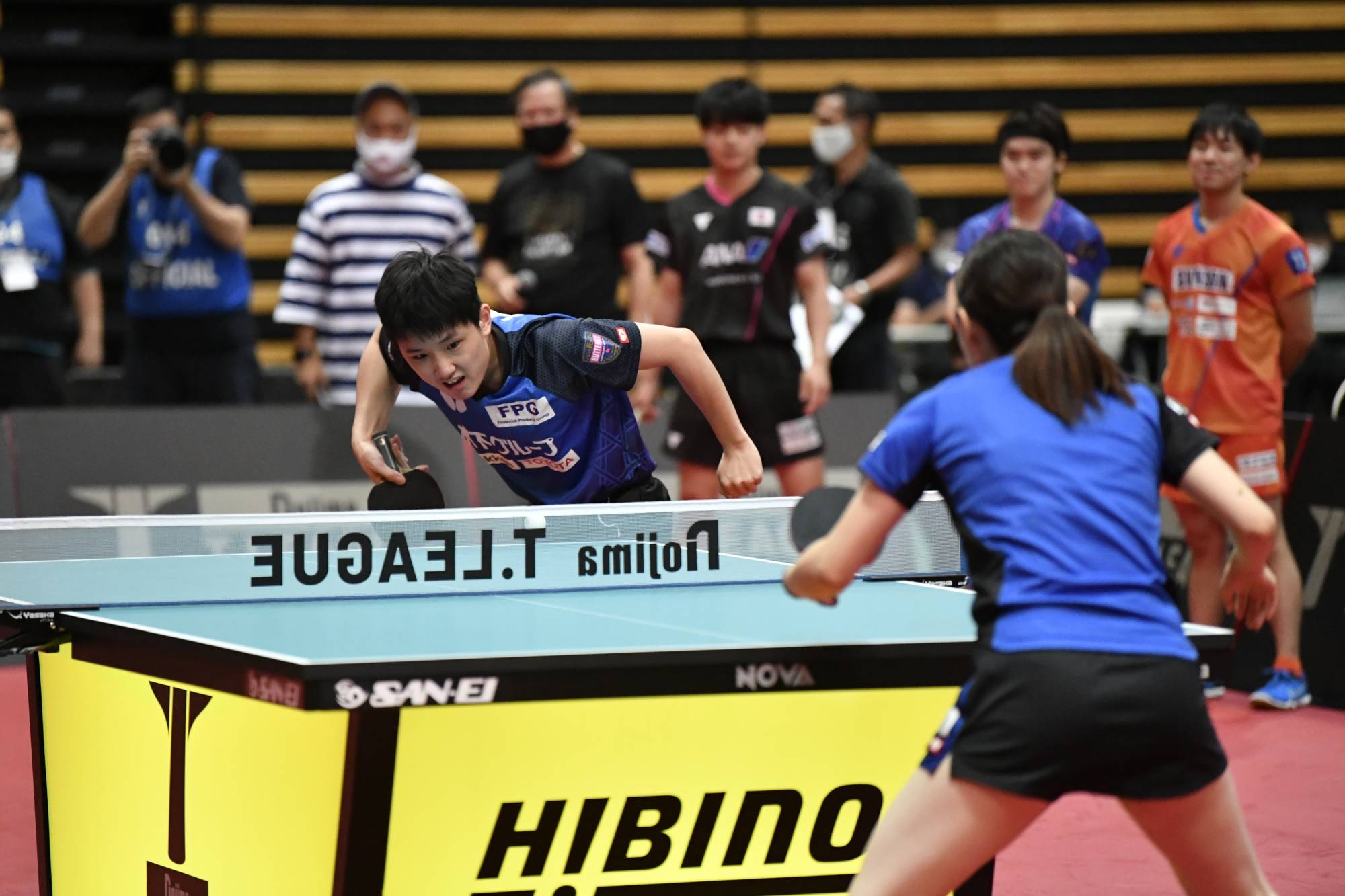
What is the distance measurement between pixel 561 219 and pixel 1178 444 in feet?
15.1

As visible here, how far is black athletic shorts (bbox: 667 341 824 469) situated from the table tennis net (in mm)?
2561

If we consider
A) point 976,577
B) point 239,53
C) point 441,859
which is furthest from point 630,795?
point 239,53

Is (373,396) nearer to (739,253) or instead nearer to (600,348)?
(600,348)

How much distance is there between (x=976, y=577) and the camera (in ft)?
8.57

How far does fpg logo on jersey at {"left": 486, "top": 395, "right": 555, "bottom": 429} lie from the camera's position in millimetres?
3781

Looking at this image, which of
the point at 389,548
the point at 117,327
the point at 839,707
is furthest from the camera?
the point at 117,327

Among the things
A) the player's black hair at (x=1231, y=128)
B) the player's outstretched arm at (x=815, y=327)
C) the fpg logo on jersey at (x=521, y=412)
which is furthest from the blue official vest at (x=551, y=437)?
the player's black hair at (x=1231, y=128)

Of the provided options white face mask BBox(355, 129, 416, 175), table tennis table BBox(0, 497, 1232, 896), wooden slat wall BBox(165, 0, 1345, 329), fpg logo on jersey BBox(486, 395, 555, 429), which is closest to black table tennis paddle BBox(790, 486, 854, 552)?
table tennis table BBox(0, 497, 1232, 896)

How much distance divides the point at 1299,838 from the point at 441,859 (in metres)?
2.31

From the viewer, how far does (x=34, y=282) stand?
24.2 ft

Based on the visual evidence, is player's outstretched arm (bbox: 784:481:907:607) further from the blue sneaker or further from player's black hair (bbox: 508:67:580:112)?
player's black hair (bbox: 508:67:580:112)

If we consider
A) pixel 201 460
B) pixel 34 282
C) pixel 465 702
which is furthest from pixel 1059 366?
pixel 34 282

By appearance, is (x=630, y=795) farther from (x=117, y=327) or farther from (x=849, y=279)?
(x=117, y=327)

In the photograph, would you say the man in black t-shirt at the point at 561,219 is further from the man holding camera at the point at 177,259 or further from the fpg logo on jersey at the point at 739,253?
the man holding camera at the point at 177,259
